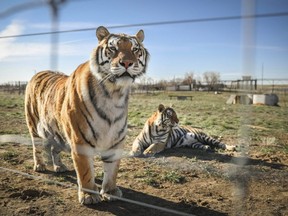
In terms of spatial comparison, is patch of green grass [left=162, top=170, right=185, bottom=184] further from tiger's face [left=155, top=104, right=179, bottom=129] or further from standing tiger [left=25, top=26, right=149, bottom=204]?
tiger's face [left=155, top=104, right=179, bottom=129]

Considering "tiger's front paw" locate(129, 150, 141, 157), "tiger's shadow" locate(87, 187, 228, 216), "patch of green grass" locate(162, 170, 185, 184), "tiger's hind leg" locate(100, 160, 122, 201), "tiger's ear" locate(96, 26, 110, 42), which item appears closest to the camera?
"tiger's shadow" locate(87, 187, 228, 216)

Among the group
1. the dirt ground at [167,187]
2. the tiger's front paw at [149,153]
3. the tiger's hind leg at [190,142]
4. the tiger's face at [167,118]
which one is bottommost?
the dirt ground at [167,187]

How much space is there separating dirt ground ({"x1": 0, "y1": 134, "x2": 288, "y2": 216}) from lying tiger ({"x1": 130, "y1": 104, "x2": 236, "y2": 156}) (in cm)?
48

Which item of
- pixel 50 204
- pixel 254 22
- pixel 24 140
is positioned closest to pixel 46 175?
pixel 50 204

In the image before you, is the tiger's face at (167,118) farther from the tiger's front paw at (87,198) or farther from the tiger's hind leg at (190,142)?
the tiger's front paw at (87,198)

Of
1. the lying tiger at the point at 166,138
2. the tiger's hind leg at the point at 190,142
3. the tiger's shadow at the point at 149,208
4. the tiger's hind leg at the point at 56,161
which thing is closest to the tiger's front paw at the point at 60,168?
the tiger's hind leg at the point at 56,161

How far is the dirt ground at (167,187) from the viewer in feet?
8.45

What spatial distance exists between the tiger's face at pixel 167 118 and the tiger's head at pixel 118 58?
2362 mm

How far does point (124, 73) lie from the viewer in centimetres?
244

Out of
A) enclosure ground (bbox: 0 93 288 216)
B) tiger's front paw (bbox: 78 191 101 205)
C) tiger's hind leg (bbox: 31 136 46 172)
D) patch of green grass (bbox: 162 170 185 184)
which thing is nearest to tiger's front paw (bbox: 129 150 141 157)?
enclosure ground (bbox: 0 93 288 216)

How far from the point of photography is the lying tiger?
491cm

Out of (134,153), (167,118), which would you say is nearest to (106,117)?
(134,153)

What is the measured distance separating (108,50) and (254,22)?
1620mm

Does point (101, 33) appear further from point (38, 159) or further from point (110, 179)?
point (38, 159)
